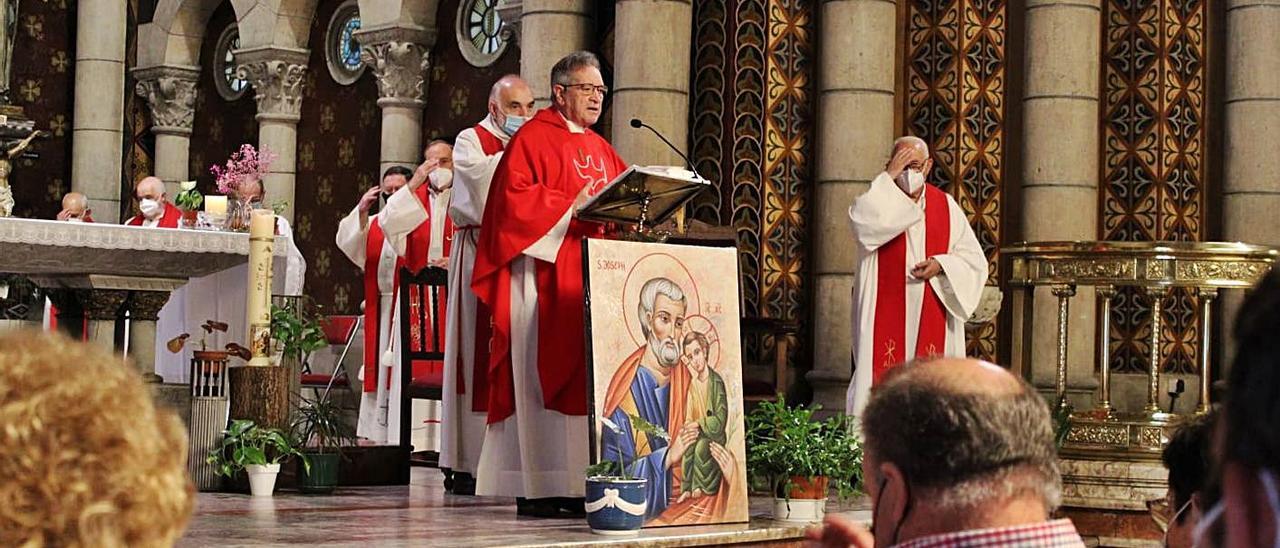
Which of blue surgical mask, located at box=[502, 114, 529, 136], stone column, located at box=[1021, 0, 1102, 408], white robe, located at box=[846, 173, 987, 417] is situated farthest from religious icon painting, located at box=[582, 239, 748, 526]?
stone column, located at box=[1021, 0, 1102, 408]

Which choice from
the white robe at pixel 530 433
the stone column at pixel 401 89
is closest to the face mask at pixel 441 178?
the white robe at pixel 530 433

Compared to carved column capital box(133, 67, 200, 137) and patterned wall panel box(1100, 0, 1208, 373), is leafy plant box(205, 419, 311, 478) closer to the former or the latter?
patterned wall panel box(1100, 0, 1208, 373)

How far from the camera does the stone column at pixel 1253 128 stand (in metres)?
8.97

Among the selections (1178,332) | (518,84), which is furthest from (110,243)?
(1178,332)

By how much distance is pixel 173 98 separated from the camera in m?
15.1

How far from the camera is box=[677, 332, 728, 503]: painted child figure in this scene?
5711 mm

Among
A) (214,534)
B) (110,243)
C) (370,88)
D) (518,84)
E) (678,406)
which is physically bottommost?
(214,534)

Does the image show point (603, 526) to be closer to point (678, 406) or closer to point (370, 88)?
point (678, 406)

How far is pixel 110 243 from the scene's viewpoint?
292 inches

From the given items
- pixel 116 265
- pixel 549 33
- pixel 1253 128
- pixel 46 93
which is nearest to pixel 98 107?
pixel 46 93

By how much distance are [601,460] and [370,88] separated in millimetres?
8895

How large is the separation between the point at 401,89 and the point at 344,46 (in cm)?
136

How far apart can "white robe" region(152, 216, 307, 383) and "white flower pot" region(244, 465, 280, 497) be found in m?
1.69

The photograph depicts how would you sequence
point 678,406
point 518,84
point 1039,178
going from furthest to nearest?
point 1039,178
point 518,84
point 678,406
